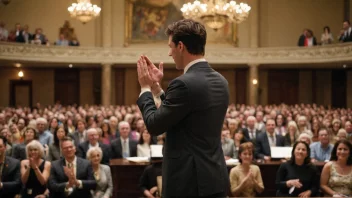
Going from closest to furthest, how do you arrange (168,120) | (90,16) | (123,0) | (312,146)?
(168,120) < (312,146) < (90,16) < (123,0)

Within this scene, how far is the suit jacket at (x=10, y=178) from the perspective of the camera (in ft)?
21.9

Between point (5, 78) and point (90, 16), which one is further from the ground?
point (90, 16)

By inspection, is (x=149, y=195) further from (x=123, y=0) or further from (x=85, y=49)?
(x=123, y=0)

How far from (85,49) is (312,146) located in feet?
65.1

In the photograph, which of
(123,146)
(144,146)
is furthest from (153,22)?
(144,146)

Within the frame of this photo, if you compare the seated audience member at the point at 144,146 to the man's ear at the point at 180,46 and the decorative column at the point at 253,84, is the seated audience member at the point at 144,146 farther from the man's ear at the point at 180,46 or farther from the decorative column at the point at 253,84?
the decorative column at the point at 253,84

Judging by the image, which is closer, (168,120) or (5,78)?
(168,120)

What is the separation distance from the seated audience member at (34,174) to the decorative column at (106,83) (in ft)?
69.2

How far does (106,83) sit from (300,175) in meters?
21.9

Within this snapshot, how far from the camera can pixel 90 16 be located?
61.2ft

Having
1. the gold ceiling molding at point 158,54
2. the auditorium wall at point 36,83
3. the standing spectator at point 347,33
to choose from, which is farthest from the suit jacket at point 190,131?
the auditorium wall at point 36,83

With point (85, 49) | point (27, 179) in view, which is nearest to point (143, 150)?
point (27, 179)

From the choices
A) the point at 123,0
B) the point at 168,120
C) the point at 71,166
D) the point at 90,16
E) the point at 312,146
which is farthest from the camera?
the point at 123,0

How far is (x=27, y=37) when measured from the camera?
26297 millimetres
